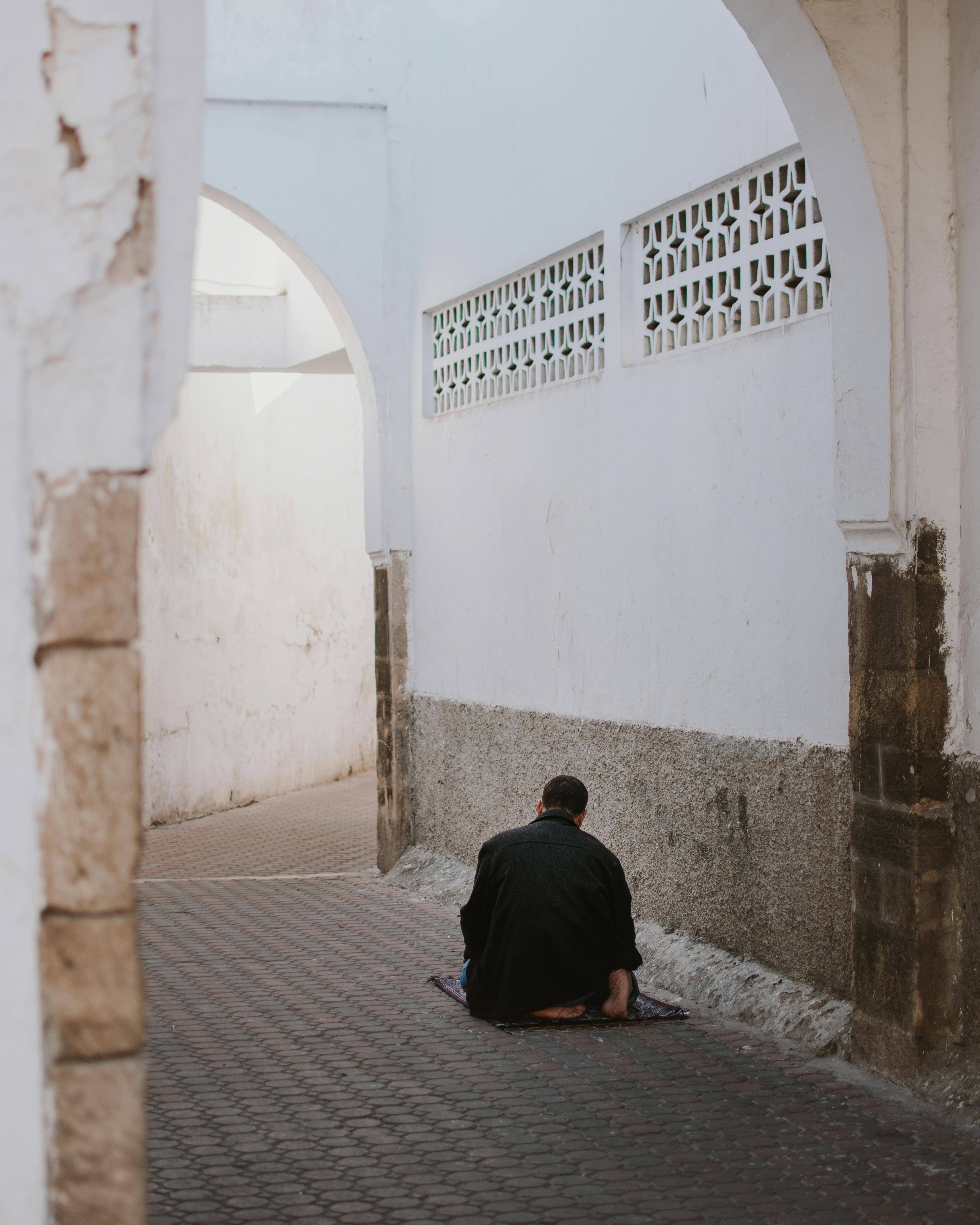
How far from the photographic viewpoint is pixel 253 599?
13.1m

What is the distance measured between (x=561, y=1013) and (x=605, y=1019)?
0.55 feet

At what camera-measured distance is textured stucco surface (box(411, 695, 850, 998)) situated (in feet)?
16.4

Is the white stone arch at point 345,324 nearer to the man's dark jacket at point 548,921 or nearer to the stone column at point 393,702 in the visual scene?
the stone column at point 393,702

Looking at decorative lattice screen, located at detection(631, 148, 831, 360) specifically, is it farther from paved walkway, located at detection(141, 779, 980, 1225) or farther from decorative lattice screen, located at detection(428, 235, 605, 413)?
paved walkway, located at detection(141, 779, 980, 1225)

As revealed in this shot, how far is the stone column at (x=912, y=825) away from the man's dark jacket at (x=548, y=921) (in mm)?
1065

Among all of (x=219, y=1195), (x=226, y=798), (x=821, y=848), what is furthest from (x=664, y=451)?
(x=226, y=798)

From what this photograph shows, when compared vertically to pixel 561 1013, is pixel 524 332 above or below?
above

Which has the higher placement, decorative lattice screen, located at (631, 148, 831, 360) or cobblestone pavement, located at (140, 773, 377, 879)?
decorative lattice screen, located at (631, 148, 831, 360)

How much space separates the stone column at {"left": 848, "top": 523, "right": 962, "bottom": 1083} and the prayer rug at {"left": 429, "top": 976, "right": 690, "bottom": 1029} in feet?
3.32

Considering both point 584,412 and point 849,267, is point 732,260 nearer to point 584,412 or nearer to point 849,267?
point 849,267

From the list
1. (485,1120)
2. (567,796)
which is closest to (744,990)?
(567,796)

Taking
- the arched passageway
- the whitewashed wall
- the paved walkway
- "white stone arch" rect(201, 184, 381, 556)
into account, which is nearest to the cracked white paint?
the paved walkway

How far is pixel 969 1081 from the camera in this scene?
4.12 metres

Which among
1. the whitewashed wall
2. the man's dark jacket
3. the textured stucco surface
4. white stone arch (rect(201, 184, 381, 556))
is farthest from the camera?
white stone arch (rect(201, 184, 381, 556))
